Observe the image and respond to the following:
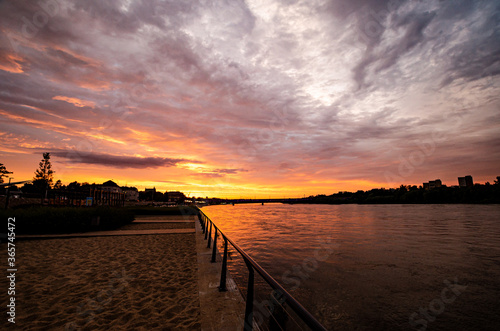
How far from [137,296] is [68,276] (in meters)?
2.92

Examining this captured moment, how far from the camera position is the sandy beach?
4449 millimetres

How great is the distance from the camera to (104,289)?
19.5 feet

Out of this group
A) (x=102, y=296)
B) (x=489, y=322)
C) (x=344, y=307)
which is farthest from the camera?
(x=344, y=307)

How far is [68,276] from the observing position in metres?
6.85

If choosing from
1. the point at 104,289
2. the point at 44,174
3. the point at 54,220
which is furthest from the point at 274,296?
the point at 44,174

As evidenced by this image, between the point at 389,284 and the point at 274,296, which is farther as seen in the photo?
the point at 389,284

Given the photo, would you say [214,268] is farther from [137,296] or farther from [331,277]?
[331,277]

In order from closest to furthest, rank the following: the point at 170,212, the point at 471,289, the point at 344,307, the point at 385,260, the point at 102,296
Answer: the point at 102,296
the point at 344,307
the point at 471,289
the point at 385,260
the point at 170,212

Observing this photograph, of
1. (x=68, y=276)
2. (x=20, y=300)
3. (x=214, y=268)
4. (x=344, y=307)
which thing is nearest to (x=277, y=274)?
(x=344, y=307)

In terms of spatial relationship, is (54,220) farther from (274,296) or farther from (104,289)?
(274,296)

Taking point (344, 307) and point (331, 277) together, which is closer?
point (344, 307)

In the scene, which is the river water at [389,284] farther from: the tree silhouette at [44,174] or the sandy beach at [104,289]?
the tree silhouette at [44,174]

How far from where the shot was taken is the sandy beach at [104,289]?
14.6 feet

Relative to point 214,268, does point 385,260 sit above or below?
below
